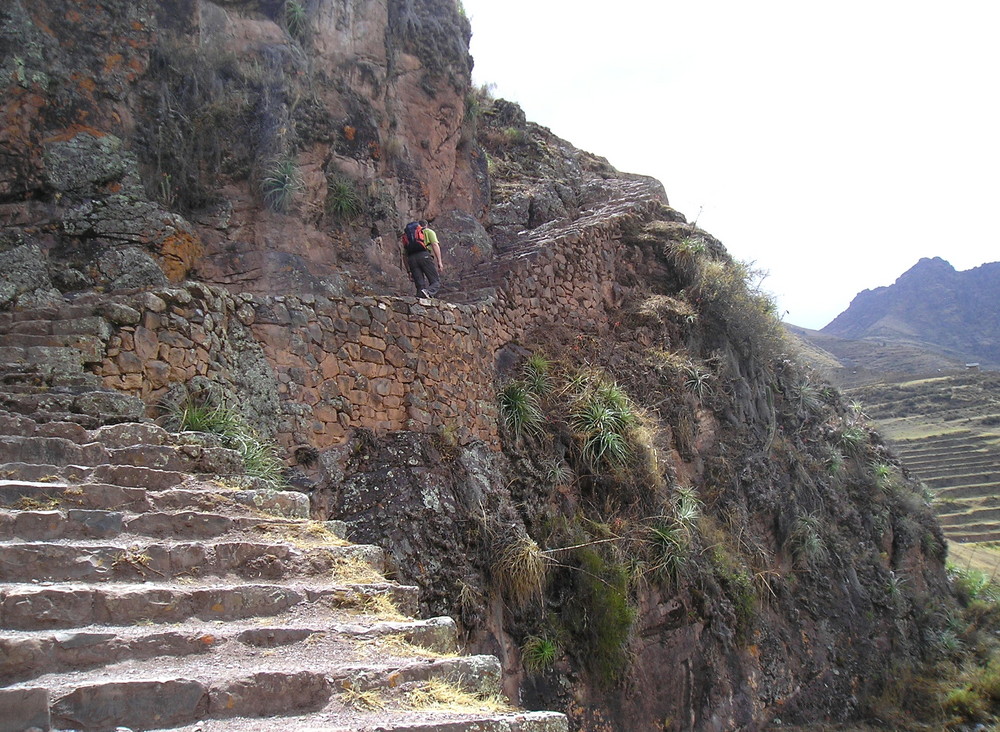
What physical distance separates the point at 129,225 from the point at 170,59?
2530 mm

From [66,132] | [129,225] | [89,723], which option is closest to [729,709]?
[89,723]

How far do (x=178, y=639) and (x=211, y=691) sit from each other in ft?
1.39

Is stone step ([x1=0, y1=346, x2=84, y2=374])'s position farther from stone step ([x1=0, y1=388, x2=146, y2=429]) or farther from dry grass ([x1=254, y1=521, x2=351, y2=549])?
dry grass ([x1=254, y1=521, x2=351, y2=549])

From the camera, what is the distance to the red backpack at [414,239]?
9.22 m

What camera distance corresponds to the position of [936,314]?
230 feet

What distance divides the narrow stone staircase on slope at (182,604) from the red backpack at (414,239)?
4722 millimetres

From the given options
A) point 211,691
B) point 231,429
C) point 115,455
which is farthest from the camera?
point 231,429

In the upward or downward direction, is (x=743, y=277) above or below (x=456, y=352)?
above

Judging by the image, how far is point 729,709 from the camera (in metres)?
8.31

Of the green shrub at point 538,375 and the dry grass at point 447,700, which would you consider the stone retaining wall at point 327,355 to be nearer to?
the green shrub at point 538,375

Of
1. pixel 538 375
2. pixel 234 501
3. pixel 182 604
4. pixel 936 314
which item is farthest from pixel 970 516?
pixel 936 314

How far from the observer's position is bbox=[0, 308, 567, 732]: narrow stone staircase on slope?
2.88 metres

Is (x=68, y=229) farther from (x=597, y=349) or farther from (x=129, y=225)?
(x=597, y=349)

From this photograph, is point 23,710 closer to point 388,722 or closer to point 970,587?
point 388,722
